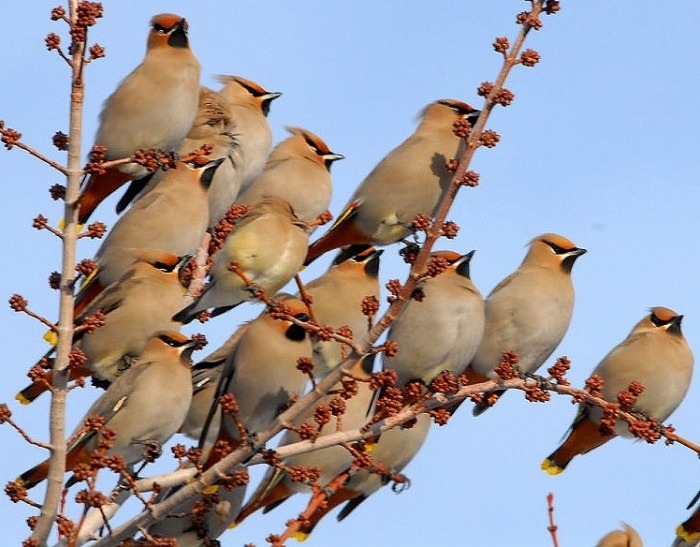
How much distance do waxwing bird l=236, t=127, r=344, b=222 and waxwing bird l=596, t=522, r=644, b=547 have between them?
7.20 ft

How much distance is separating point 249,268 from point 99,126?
150cm

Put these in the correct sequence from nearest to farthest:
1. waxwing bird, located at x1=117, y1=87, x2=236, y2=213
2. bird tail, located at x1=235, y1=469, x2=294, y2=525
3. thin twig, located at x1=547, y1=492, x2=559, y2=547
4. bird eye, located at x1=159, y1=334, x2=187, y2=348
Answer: thin twig, located at x1=547, y1=492, x2=559, y2=547, bird eye, located at x1=159, y1=334, x2=187, y2=348, bird tail, located at x1=235, y1=469, x2=294, y2=525, waxwing bird, located at x1=117, y1=87, x2=236, y2=213

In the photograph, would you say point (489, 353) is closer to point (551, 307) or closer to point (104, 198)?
point (551, 307)

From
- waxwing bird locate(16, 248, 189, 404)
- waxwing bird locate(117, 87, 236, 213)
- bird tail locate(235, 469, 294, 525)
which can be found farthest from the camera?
waxwing bird locate(117, 87, 236, 213)

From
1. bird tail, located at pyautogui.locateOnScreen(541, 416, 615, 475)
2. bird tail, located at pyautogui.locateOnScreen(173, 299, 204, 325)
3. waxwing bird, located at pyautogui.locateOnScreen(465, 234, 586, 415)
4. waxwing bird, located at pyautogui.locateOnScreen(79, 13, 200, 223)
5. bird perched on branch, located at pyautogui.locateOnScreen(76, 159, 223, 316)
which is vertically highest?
waxwing bird, located at pyautogui.locateOnScreen(79, 13, 200, 223)

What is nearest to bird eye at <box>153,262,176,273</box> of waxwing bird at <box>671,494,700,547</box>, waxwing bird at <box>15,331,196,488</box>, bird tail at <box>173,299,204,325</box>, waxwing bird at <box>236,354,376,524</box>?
bird tail at <box>173,299,204,325</box>

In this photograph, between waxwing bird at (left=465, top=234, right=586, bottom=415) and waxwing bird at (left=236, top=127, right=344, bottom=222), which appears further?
waxwing bird at (left=236, top=127, right=344, bottom=222)

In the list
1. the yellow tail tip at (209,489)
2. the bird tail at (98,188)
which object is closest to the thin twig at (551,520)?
the yellow tail tip at (209,489)

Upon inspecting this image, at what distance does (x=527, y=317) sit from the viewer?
7500 millimetres

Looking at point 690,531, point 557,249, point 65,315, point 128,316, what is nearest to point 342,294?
point 557,249

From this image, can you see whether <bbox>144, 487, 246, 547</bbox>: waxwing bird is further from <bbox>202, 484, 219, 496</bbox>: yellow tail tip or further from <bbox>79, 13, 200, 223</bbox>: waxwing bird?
<bbox>202, 484, 219, 496</bbox>: yellow tail tip

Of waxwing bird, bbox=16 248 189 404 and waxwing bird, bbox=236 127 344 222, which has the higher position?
waxwing bird, bbox=236 127 344 222

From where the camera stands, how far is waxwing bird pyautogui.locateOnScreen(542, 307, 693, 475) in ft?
25.4

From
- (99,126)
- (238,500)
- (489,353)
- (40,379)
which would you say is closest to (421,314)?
(489,353)
